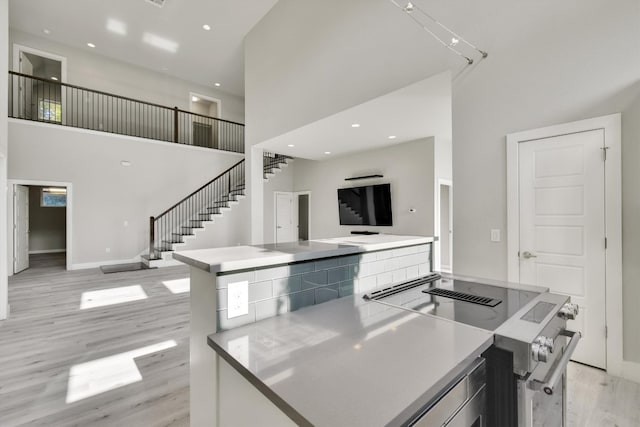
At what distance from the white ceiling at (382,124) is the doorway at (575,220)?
110 centimetres

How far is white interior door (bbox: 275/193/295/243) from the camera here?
8.98m

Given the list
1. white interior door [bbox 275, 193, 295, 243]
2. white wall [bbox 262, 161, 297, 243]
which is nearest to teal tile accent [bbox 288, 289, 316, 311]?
white wall [bbox 262, 161, 297, 243]

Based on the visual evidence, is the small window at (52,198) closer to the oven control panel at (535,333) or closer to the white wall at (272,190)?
the white wall at (272,190)

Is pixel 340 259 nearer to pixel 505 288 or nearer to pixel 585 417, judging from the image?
pixel 505 288

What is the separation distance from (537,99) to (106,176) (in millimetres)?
8320

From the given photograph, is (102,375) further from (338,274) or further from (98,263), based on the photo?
(98,263)

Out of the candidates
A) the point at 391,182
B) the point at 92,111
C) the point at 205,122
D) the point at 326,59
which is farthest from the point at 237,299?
the point at 205,122

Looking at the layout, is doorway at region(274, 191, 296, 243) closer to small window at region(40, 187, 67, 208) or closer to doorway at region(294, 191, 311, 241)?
doorway at region(294, 191, 311, 241)

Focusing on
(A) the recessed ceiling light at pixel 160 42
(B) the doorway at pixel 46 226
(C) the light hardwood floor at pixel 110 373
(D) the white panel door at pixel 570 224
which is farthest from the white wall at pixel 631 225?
(B) the doorway at pixel 46 226

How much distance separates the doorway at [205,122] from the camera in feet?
31.8

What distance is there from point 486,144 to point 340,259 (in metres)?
2.27

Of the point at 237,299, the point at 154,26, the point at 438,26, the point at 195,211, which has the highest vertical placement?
the point at 154,26

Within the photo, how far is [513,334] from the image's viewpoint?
1.03 meters

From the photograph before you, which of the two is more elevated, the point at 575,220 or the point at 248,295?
the point at 575,220
